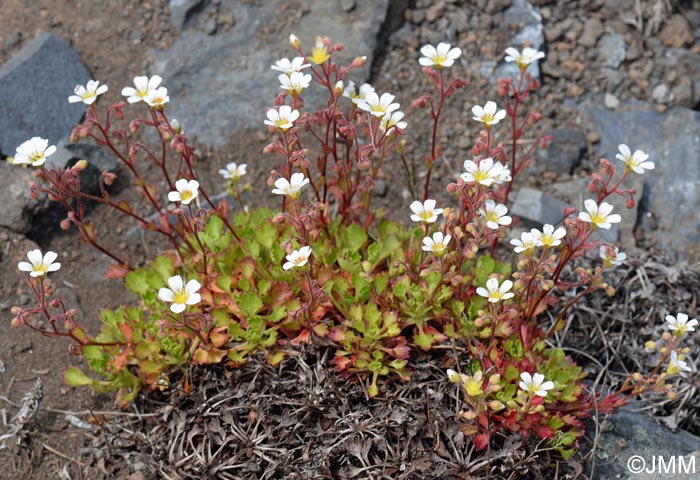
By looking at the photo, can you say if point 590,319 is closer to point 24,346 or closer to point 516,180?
point 516,180

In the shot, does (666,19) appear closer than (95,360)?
No

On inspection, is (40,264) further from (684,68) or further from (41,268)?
(684,68)

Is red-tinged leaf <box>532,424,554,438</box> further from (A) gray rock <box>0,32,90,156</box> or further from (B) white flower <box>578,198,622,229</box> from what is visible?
(A) gray rock <box>0,32,90,156</box>

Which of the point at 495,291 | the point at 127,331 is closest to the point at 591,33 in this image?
the point at 495,291

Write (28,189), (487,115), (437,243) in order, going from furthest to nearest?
(28,189)
(487,115)
(437,243)

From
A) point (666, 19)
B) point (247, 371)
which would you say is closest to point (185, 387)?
point (247, 371)

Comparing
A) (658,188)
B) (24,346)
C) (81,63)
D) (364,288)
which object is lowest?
(658,188)
